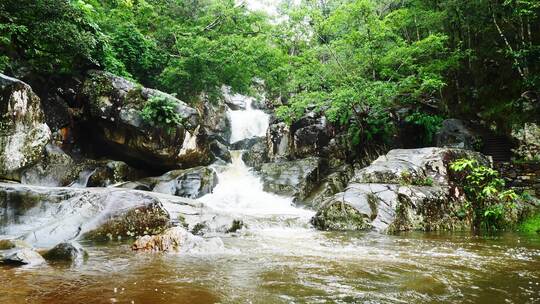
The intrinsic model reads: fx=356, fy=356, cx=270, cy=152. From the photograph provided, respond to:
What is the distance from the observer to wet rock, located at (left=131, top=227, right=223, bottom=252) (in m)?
5.82

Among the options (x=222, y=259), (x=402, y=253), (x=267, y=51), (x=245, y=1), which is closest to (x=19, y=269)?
(x=222, y=259)

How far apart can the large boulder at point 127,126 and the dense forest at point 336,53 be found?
1331mm

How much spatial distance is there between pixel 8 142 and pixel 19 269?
5.93m

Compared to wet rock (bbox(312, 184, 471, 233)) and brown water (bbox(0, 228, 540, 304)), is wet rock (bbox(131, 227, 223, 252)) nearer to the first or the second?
brown water (bbox(0, 228, 540, 304))

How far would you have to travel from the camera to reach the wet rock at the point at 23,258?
450 centimetres

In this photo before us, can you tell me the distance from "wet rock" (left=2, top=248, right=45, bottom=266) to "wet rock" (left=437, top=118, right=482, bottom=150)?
1469 cm

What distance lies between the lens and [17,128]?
8.91 m

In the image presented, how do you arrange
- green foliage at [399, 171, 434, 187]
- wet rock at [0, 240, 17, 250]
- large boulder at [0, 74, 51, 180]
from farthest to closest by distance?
green foliage at [399, 171, 434, 187] < large boulder at [0, 74, 51, 180] < wet rock at [0, 240, 17, 250]

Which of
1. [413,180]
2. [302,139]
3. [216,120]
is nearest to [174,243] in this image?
[413,180]

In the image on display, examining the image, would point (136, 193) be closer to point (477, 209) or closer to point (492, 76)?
point (477, 209)

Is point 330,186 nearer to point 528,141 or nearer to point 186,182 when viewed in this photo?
point 186,182

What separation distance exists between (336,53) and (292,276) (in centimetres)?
1264

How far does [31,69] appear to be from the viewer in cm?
1385

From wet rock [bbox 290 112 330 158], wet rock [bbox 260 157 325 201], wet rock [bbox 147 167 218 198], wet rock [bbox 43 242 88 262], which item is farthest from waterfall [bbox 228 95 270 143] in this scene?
wet rock [bbox 43 242 88 262]
